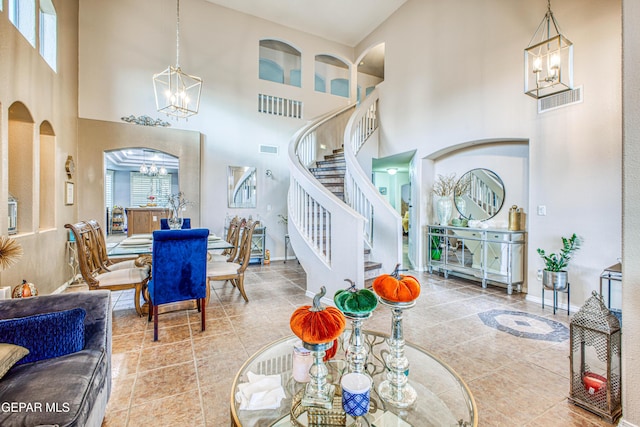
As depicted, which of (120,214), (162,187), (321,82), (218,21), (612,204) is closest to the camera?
(612,204)

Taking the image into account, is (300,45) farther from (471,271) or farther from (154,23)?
(471,271)

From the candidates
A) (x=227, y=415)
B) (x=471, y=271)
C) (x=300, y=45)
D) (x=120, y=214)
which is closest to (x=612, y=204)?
(x=471, y=271)

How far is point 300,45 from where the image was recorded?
285 inches

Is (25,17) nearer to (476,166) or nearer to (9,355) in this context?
(9,355)

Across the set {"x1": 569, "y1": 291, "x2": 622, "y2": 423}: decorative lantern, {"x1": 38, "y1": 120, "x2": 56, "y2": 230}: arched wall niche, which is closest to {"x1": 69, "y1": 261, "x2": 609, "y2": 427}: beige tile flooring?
{"x1": 569, "y1": 291, "x2": 622, "y2": 423}: decorative lantern

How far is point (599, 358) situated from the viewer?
1820 millimetres

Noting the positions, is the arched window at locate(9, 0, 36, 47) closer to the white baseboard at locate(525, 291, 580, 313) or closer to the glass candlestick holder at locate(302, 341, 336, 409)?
the glass candlestick holder at locate(302, 341, 336, 409)

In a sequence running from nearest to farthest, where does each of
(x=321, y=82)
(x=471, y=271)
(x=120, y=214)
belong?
(x=471, y=271) → (x=321, y=82) → (x=120, y=214)

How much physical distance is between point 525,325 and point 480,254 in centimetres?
A: 174

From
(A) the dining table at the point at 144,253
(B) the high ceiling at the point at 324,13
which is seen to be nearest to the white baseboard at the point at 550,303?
(A) the dining table at the point at 144,253

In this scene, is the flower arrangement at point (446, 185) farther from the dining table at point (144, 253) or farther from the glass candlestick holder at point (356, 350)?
the glass candlestick holder at point (356, 350)

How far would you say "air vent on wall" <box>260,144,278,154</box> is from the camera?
21.8 ft

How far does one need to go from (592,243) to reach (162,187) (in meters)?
14.1

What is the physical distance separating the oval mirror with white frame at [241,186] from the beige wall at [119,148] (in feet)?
2.25
